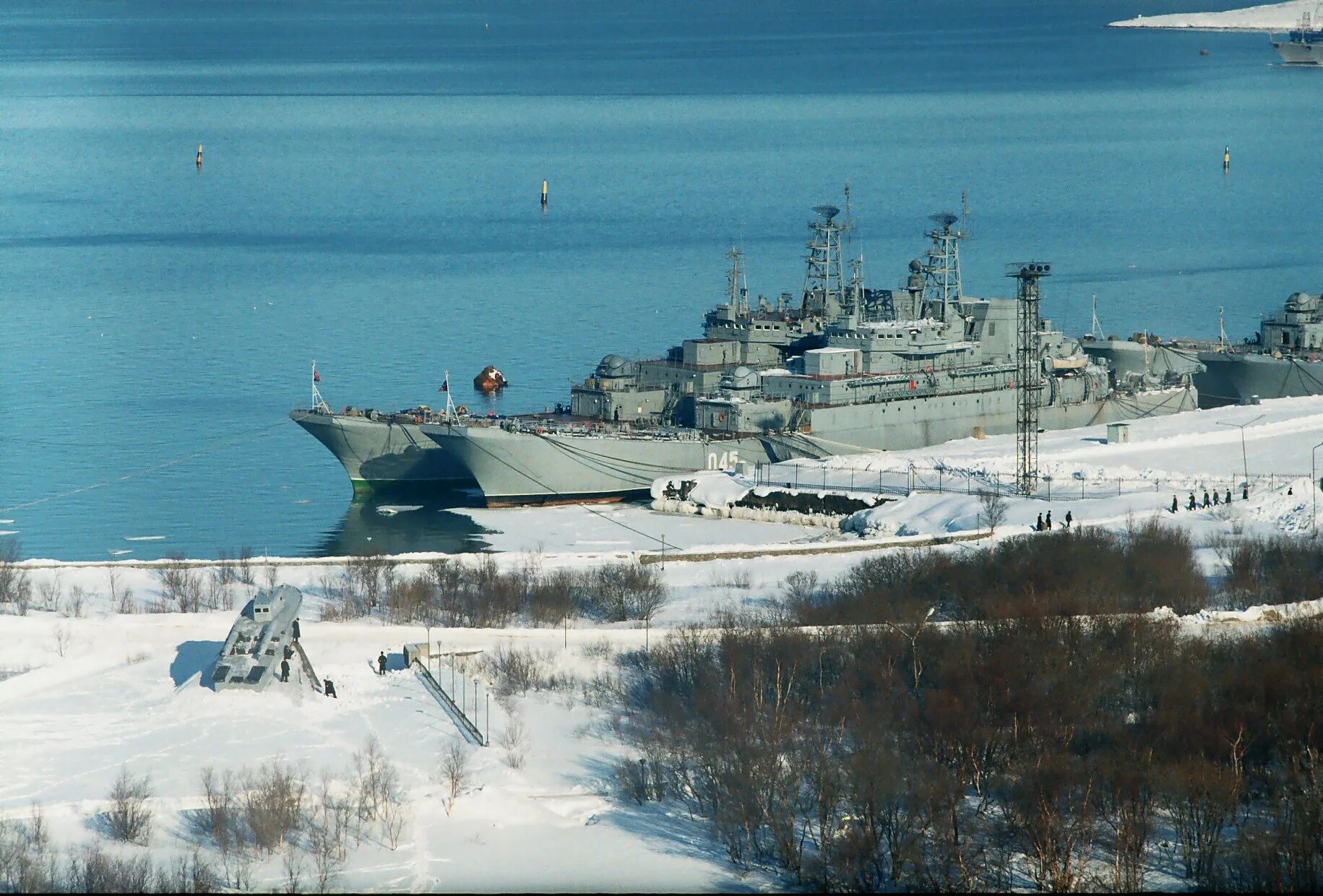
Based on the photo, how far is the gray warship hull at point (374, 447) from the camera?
212 ft

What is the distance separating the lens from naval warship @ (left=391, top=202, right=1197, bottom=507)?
6397 centimetres

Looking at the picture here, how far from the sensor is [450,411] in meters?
64.1

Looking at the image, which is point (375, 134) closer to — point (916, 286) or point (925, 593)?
point (916, 286)

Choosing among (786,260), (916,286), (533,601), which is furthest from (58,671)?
(786,260)

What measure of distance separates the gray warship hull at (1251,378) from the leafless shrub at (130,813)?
54506 mm

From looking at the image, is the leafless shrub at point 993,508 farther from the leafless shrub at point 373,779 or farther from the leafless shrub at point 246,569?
the leafless shrub at point 373,779

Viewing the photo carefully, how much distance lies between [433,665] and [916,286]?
36455 millimetres

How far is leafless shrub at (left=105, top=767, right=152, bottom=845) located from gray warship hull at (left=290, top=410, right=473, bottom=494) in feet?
108

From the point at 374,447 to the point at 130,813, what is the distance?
34699 millimetres

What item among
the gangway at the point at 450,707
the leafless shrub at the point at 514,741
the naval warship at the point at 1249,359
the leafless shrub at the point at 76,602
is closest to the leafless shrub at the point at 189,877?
the leafless shrub at the point at 514,741

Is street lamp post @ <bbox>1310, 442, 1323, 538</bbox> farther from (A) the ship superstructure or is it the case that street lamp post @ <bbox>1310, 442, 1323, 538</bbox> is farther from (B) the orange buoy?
(B) the orange buoy

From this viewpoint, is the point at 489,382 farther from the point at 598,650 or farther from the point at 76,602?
the point at 598,650

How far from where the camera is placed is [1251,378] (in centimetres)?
7875

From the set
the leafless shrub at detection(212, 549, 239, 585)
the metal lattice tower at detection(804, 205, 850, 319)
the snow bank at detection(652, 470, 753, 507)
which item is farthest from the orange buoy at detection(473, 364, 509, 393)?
the leafless shrub at detection(212, 549, 239, 585)
